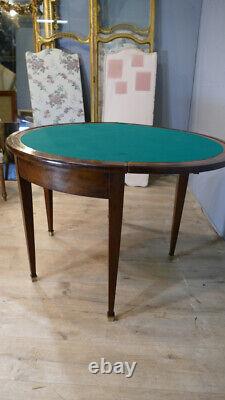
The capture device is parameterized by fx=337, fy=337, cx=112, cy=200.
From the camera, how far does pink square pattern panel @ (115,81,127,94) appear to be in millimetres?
3074

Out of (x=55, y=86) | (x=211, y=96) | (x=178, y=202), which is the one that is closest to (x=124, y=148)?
(x=178, y=202)

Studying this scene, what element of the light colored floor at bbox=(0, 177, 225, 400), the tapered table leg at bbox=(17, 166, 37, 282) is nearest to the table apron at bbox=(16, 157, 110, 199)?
the tapered table leg at bbox=(17, 166, 37, 282)

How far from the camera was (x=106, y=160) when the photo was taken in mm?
1229

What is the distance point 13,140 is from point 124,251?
97 centimetres

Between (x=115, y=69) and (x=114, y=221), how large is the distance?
2.15 metres

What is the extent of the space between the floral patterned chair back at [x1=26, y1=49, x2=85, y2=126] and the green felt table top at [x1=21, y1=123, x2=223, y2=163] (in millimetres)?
1470

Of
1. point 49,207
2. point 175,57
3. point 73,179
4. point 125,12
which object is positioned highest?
point 125,12

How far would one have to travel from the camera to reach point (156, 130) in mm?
1778

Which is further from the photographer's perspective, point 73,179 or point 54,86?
point 54,86

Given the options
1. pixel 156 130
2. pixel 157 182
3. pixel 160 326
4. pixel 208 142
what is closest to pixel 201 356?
pixel 160 326

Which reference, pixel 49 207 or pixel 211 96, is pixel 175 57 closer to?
pixel 211 96

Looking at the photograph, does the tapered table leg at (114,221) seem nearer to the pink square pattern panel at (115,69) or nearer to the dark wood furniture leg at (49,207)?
the dark wood furniture leg at (49,207)

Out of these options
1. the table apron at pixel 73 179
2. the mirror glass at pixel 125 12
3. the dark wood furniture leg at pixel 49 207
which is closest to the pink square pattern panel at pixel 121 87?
the mirror glass at pixel 125 12

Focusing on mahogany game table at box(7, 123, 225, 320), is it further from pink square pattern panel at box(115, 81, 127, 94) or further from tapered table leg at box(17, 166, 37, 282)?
pink square pattern panel at box(115, 81, 127, 94)
